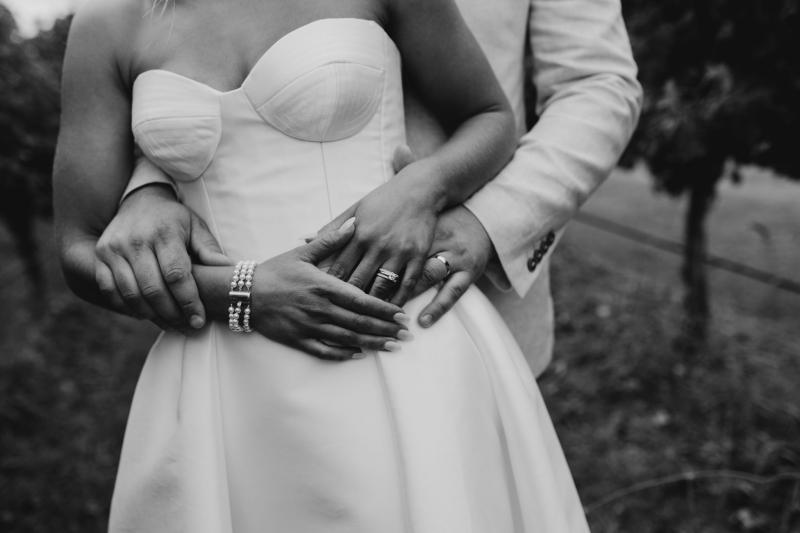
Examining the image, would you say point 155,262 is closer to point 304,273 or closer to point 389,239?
point 304,273

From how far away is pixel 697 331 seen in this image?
4.68 meters

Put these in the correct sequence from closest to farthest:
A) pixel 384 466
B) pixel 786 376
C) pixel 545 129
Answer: pixel 384 466 → pixel 545 129 → pixel 786 376

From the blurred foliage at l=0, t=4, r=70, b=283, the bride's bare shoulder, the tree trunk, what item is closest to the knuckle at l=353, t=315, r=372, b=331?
the bride's bare shoulder

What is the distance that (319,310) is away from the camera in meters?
1.46

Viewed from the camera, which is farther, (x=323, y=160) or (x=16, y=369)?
(x=16, y=369)

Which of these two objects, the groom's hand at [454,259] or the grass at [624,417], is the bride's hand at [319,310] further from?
the grass at [624,417]

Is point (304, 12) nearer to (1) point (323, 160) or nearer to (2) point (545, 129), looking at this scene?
(1) point (323, 160)

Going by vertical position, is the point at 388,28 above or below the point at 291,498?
above

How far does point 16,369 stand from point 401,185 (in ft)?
18.0

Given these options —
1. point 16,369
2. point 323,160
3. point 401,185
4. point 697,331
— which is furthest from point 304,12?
point 16,369

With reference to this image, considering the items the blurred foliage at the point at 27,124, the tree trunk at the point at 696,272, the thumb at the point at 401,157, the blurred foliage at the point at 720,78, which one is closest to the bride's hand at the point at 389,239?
the thumb at the point at 401,157

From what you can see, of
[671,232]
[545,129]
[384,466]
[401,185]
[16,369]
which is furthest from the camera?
Result: [671,232]

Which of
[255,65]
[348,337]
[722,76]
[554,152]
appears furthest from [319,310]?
[722,76]

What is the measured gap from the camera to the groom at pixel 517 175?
5.12 ft
